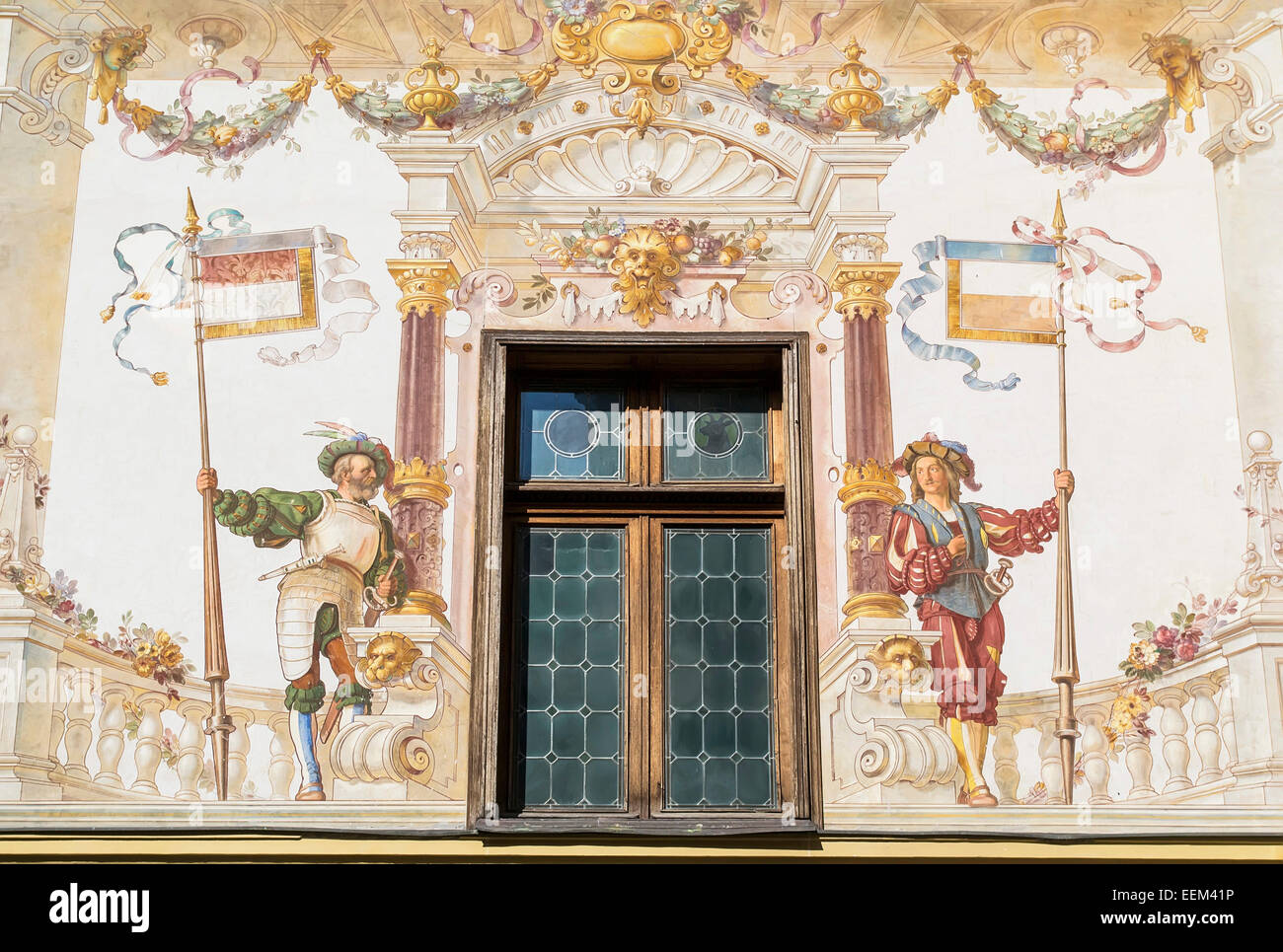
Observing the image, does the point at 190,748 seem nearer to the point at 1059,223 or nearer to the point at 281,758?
the point at 281,758

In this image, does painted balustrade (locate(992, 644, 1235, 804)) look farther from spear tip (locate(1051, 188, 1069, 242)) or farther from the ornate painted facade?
spear tip (locate(1051, 188, 1069, 242))

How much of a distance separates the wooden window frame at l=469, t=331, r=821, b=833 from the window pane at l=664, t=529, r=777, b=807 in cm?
5

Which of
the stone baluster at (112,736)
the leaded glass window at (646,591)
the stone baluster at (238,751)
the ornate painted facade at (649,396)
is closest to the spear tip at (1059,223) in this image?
the ornate painted facade at (649,396)

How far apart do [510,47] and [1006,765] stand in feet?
11.2

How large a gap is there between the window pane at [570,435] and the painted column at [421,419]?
1.18 ft

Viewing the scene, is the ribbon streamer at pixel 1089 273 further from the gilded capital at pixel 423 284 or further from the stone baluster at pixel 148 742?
the stone baluster at pixel 148 742

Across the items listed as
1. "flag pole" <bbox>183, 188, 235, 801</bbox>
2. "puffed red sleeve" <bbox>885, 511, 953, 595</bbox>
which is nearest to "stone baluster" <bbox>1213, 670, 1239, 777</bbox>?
"puffed red sleeve" <bbox>885, 511, 953, 595</bbox>

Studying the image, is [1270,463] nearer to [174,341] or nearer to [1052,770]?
[1052,770]

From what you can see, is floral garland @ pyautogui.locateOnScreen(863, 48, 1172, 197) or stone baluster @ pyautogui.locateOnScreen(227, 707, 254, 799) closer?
stone baluster @ pyautogui.locateOnScreen(227, 707, 254, 799)

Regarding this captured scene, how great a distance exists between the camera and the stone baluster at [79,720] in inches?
249

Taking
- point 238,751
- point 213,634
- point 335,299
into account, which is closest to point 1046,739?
point 238,751

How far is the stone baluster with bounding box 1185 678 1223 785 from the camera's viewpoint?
20.9 feet
